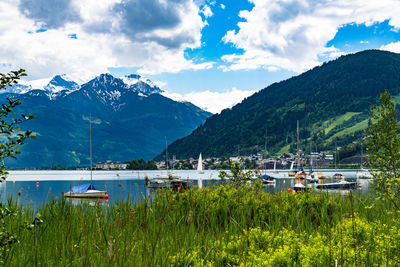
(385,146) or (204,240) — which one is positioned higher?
(385,146)

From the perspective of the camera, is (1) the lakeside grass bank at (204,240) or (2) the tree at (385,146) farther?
(2) the tree at (385,146)

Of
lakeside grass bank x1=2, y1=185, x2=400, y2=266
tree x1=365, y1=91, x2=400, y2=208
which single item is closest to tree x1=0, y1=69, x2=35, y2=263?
lakeside grass bank x1=2, y1=185, x2=400, y2=266

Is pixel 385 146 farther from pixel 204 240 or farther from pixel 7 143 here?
pixel 7 143

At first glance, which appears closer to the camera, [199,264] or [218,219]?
[199,264]

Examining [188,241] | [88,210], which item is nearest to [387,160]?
[188,241]

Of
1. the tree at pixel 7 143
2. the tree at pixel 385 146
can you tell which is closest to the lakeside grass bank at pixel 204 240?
the tree at pixel 7 143

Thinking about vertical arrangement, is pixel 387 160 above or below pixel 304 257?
above

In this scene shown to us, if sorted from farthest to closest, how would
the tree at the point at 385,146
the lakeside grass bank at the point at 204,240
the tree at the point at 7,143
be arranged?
the tree at the point at 385,146 < the lakeside grass bank at the point at 204,240 < the tree at the point at 7,143

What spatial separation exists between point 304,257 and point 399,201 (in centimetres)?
690

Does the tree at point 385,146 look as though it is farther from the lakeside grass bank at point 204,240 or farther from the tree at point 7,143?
the tree at point 7,143

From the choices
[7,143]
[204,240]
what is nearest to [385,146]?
[204,240]

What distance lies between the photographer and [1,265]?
5367 mm

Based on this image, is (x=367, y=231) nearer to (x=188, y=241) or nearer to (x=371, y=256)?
(x=371, y=256)

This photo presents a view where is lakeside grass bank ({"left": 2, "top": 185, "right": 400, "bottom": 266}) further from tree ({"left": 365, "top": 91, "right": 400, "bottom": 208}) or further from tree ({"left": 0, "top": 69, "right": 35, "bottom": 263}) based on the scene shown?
tree ({"left": 365, "top": 91, "right": 400, "bottom": 208})
